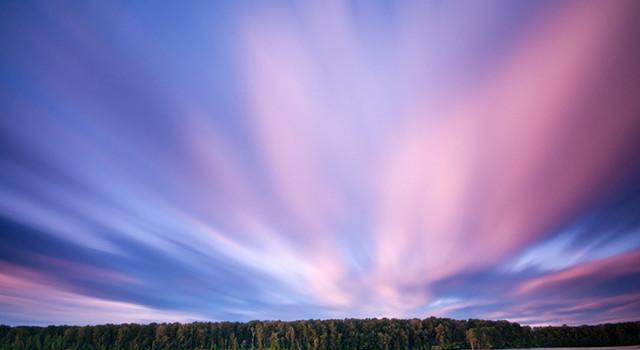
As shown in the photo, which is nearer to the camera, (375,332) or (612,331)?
(612,331)

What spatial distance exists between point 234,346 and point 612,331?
175200 mm

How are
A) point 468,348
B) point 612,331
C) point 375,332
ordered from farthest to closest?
point 375,332, point 468,348, point 612,331

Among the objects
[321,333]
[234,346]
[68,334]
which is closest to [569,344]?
[321,333]

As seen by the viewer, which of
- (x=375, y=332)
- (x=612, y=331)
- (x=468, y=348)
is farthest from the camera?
(x=375, y=332)

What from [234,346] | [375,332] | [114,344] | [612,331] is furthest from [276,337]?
[612,331]

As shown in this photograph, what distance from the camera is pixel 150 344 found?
7830 inches

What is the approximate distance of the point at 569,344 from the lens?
580 feet

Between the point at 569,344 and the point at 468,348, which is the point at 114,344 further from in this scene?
the point at 569,344

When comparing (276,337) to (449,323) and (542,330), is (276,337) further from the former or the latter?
(542,330)

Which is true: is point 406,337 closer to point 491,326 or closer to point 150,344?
point 491,326

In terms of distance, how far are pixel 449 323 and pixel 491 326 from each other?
67.4 feet

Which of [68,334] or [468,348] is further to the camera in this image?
[68,334]

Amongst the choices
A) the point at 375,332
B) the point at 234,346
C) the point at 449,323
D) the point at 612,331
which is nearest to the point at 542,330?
the point at 612,331

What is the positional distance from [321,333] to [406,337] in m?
43.6
